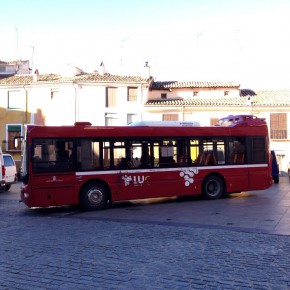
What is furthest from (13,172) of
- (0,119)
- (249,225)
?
(0,119)

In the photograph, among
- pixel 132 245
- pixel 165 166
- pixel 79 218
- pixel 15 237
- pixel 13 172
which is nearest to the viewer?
pixel 132 245

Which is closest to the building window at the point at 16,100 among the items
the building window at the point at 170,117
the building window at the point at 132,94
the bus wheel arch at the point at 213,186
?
the building window at the point at 132,94

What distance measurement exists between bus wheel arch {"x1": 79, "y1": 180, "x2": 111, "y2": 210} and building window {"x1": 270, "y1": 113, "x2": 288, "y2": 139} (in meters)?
27.1

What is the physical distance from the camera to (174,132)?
587 inches

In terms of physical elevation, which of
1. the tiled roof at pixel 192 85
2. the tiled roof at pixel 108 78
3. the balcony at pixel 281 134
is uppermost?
the tiled roof at pixel 108 78

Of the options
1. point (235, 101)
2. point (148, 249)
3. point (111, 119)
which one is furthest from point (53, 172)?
point (235, 101)

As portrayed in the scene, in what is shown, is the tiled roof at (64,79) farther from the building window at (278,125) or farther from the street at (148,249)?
the street at (148,249)

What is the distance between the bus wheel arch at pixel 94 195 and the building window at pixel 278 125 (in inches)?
1067

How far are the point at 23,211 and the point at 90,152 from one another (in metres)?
2.85

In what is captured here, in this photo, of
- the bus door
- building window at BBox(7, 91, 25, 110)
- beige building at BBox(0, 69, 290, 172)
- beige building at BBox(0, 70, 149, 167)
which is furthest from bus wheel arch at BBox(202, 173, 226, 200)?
building window at BBox(7, 91, 25, 110)

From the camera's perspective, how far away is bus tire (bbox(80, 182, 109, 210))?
523 inches

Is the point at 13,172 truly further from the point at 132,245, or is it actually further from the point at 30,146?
the point at 132,245

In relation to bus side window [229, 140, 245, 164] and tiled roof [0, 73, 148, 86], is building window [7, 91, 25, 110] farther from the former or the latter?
bus side window [229, 140, 245, 164]

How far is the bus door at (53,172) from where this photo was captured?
12648mm
